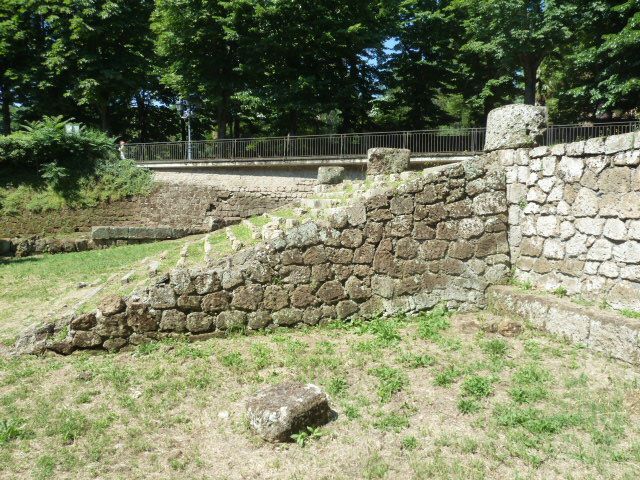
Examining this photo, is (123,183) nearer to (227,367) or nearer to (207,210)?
(207,210)

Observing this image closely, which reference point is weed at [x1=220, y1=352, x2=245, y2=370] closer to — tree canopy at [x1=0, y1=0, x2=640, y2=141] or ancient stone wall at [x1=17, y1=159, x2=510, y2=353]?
ancient stone wall at [x1=17, y1=159, x2=510, y2=353]

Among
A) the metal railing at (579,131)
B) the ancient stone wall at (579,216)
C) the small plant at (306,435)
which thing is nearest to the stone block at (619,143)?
the ancient stone wall at (579,216)

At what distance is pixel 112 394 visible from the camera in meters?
4.77

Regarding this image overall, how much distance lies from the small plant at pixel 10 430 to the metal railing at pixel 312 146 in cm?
1499

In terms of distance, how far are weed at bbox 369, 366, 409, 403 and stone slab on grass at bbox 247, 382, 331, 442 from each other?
24.1 inches

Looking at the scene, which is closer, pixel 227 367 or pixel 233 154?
pixel 227 367

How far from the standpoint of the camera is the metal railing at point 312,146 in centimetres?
1834

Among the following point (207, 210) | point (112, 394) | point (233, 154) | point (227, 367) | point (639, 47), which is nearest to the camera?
point (112, 394)

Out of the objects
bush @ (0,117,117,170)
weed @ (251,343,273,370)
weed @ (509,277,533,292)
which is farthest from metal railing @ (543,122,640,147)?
bush @ (0,117,117,170)

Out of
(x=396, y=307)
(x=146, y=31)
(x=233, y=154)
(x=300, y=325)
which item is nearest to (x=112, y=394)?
(x=300, y=325)

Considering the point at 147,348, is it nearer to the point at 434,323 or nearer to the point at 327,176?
the point at 434,323

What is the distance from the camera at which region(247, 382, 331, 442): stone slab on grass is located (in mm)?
4004

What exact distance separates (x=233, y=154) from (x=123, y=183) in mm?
4607

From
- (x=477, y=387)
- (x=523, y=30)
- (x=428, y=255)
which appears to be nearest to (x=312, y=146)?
(x=523, y=30)
